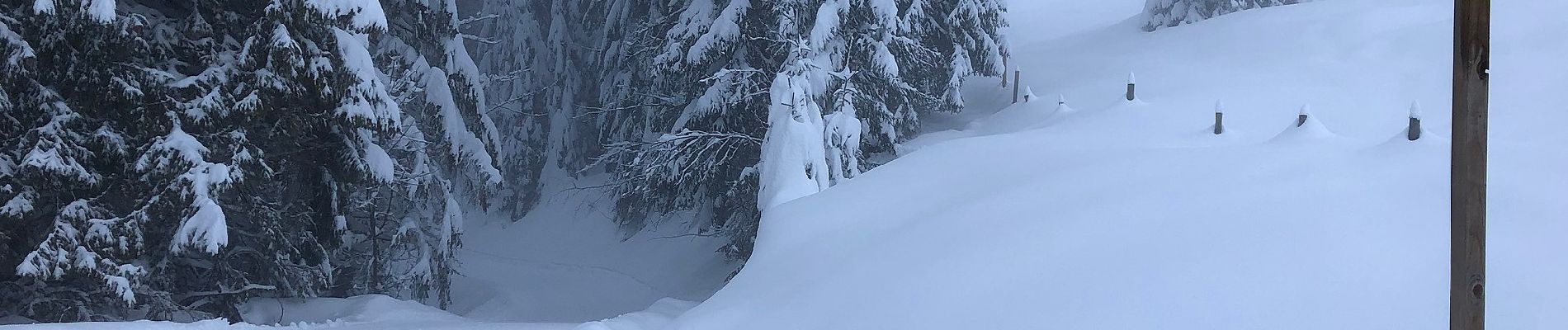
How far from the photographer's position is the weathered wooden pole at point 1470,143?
2.79 m

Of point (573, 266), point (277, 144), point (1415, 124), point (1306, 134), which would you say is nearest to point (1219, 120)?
point (1306, 134)

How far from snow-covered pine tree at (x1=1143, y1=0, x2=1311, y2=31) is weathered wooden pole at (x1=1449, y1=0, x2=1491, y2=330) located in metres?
22.8

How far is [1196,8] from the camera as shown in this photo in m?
24.6

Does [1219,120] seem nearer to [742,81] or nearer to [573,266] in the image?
[742,81]

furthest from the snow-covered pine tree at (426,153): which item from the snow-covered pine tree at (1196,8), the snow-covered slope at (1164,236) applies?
the snow-covered pine tree at (1196,8)

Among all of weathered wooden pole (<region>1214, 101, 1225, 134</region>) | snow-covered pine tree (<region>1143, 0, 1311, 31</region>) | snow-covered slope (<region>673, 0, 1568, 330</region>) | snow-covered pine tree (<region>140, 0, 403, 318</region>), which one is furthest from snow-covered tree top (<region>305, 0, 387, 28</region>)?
snow-covered pine tree (<region>1143, 0, 1311, 31</region>)

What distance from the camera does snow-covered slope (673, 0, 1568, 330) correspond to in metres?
4.62

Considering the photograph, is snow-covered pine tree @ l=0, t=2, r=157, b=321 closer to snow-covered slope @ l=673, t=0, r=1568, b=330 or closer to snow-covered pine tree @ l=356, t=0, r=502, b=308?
snow-covered pine tree @ l=356, t=0, r=502, b=308

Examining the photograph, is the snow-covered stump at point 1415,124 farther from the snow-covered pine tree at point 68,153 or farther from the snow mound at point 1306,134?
the snow-covered pine tree at point 68,153

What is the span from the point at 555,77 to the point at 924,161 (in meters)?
13.4

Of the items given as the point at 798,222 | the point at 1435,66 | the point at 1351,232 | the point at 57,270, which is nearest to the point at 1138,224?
the point at 1351,232

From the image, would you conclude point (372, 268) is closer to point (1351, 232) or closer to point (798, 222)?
point (798, 222)

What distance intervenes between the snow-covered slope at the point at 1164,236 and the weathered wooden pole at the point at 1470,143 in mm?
1313

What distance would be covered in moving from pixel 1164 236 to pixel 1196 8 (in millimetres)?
20591
